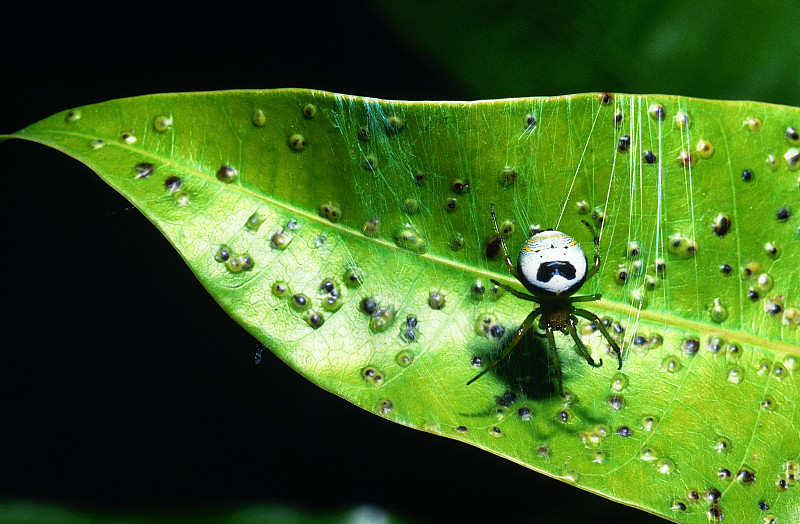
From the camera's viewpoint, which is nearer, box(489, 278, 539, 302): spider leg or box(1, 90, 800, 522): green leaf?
box(1, 90, 800, 522): green leaf

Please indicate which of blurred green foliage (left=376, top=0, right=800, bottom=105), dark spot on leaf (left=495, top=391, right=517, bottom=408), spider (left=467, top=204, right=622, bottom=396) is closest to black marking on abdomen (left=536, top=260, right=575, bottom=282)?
spider (left=467, top=204, right=622, bottom=396)

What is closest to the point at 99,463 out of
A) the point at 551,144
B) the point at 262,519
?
the point at 262,519

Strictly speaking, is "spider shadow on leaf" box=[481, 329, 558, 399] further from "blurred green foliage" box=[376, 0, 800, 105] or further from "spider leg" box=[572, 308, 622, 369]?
"blurred green foliage" box=[376, 0, 800, 105]

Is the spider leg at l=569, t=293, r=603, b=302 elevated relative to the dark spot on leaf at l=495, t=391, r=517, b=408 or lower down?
elevated

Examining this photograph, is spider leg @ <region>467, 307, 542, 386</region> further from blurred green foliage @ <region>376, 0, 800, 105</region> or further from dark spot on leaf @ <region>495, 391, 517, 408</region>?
blurred green foliage @ <region>376, 0, 800, 105</region>

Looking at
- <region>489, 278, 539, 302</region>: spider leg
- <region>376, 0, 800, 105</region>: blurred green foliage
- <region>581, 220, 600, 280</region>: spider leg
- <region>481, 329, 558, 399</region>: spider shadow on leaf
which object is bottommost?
<region>481, 329, 558, 399</region>: spider shadow on leaf

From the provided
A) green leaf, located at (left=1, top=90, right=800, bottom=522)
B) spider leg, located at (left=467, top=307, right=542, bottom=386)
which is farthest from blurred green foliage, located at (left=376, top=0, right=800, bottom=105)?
spider leg, located at (left=467, top=307, right=542, bottom=386)

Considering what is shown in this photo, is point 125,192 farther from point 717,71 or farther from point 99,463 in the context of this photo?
point 717,71

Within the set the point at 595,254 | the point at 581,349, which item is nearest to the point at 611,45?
the point at 595,254
